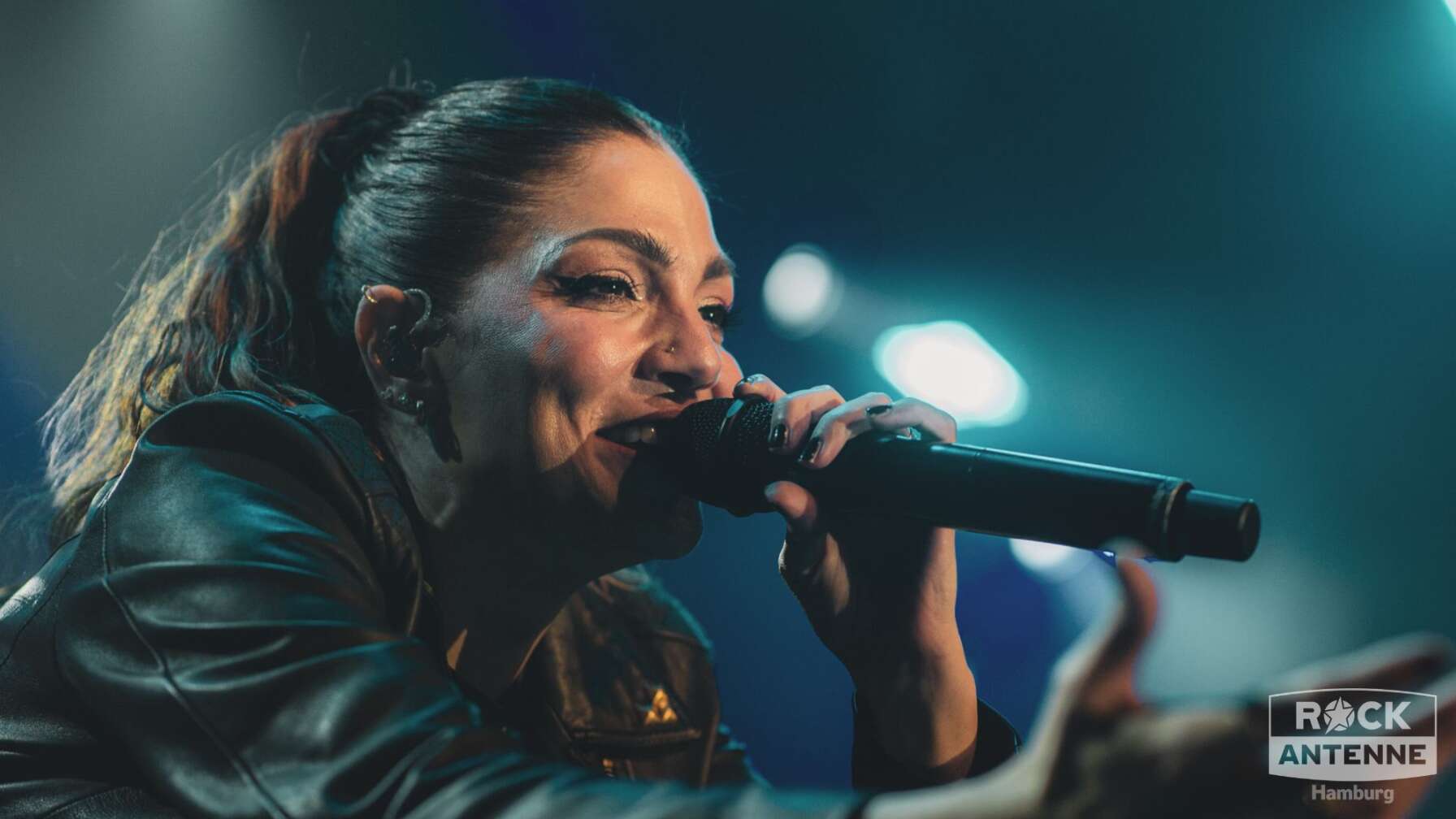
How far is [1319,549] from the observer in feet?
9.57

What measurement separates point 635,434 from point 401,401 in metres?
0.43

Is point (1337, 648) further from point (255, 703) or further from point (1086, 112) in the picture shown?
point (255, 703)

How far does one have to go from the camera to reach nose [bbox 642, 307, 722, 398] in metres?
1.63

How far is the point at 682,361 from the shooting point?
163 cm

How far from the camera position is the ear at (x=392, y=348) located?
175 centimetres

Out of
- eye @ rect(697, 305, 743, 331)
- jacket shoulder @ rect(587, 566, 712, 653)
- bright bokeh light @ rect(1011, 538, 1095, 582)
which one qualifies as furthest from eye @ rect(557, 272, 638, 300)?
bright bokeh light @ rect(1011, 538, 1095, 582)

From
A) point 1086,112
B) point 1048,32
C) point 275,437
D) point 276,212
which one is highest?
point 1048,32

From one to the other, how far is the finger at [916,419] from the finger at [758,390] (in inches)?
7.1

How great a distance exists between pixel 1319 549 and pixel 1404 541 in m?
0.21

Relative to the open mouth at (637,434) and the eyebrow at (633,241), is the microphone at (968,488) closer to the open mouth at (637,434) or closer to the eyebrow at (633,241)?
the open mouth at (637,434)

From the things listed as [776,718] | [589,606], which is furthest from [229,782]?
[776,718]

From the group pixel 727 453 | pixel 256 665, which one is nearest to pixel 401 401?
pixel 727 453

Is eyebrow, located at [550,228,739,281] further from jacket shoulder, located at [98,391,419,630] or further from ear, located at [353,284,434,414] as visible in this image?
jacket shoulder, located at [98,391,419,630]

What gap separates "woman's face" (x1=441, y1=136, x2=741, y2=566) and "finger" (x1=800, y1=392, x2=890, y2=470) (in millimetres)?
277
